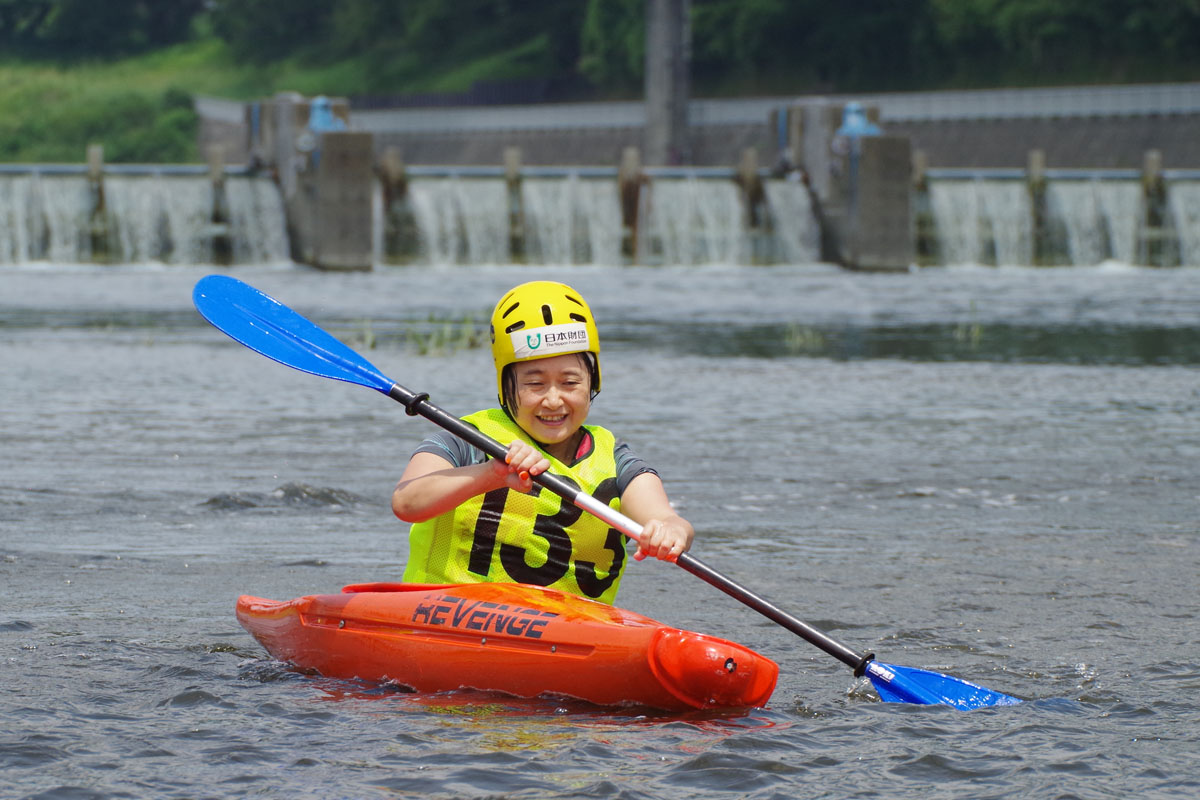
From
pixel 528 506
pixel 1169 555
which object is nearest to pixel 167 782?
pixel 528 506

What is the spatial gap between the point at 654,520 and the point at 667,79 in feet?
154

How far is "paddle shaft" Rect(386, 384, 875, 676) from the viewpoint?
14.4 ft

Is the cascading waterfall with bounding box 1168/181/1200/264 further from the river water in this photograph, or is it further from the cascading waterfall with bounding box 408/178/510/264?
the river water

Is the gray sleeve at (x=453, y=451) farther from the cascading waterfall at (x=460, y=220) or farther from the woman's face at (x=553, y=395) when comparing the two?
the cascading waterfall at (x=460, y=220)

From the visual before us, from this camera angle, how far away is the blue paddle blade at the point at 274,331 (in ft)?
17.6

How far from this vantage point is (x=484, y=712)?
171 inches

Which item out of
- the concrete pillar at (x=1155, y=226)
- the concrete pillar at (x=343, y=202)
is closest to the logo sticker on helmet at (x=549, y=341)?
the concrete pillar at (x=343, y=202)

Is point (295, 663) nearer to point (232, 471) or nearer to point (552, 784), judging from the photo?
point (552, 784)

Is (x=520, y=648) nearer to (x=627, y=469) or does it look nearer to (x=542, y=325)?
(x=627, y=469)

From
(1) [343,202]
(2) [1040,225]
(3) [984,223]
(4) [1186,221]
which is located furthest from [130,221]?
(4) [1186,221]

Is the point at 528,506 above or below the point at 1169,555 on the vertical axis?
above

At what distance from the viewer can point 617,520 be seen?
444 cm

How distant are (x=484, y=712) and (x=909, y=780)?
1.09 m

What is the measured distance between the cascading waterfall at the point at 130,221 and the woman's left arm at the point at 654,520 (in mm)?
26529
